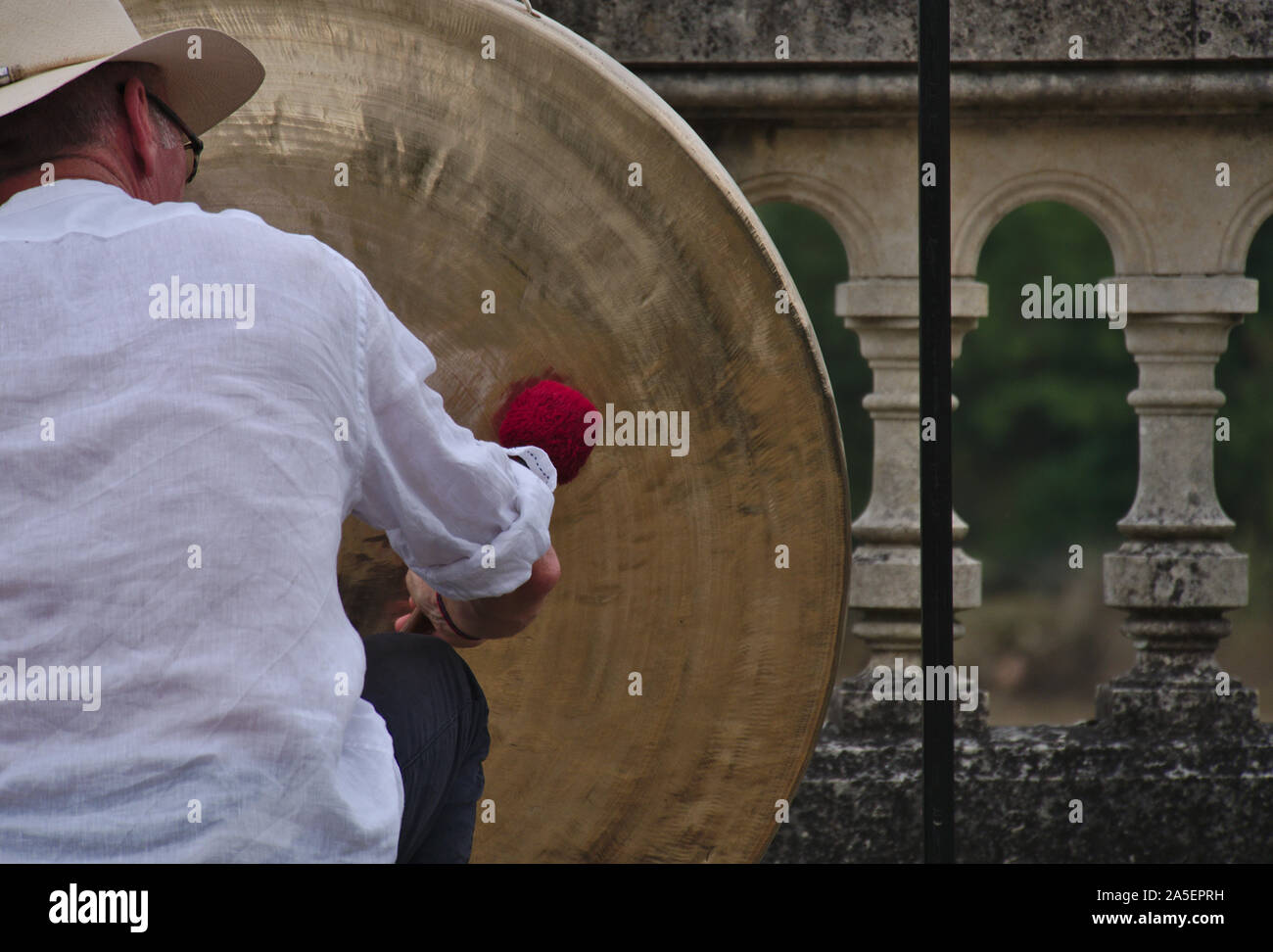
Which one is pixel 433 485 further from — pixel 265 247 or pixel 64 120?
pixel 64 120

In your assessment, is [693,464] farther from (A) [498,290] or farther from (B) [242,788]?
(B) [242,788]

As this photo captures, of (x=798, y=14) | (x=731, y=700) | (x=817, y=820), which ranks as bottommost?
(x=817, y=820)

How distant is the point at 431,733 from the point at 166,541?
17.7 inches

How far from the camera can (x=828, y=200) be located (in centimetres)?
289

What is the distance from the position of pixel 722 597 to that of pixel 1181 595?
1221 mm

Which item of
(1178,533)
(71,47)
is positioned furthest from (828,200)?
(71,47)

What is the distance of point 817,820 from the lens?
284 cm

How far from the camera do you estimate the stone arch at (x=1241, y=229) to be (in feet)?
9.39

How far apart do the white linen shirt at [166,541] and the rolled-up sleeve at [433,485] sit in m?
0.06

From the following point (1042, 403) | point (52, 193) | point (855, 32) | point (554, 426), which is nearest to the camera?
point (52, 193)

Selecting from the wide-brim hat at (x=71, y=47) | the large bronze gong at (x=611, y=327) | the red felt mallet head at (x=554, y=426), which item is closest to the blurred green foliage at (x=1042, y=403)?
the large bronze gong at (x=611, y=327)

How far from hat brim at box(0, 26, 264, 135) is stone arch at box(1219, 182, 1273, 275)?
6.00ft

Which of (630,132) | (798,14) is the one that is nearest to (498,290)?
(630,132)

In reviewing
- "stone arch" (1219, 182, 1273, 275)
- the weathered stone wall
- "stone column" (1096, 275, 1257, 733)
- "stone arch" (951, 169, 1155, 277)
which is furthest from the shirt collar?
"stone arch" (1219, 182, 1273, 275)
